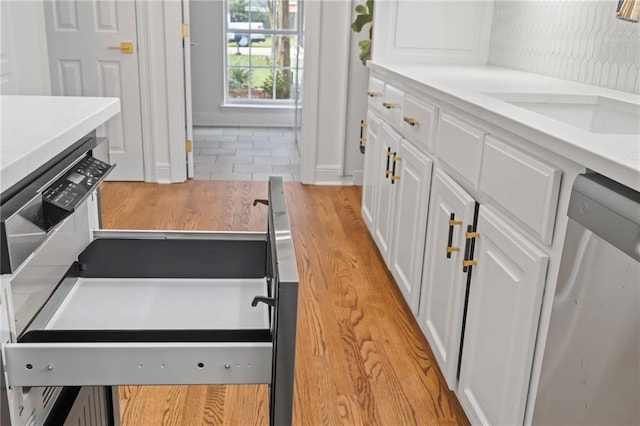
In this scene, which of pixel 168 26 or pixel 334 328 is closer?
pixel 334 328

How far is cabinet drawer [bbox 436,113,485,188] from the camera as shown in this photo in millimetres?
1633

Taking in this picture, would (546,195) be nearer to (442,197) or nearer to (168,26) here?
(442,197)

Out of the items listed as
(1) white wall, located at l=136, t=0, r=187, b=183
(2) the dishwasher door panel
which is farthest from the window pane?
(2) the dishwasher door panel

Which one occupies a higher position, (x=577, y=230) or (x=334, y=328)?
(x=577, y=230)

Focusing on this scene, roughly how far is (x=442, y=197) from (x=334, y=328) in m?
0.71

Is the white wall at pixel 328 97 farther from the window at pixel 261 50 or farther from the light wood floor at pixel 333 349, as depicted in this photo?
the window at pixel 261 50

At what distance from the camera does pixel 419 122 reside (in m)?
2.20

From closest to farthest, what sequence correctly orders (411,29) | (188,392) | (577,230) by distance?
(577,230), (188,392), (411,29)

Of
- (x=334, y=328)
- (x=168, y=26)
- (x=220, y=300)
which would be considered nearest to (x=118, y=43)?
(x=168, y=26)

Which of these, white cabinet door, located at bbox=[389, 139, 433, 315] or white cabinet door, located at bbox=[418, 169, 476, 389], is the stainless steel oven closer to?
white cabinet door, located at bbox=[418, 169, 476, 389]

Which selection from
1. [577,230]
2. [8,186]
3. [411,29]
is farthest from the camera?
[411,29]

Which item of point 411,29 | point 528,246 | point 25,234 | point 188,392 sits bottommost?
point 188,392

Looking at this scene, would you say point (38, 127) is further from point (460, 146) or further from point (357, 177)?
point (357, 177)

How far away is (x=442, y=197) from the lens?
6.35ft
